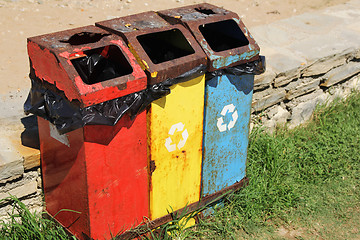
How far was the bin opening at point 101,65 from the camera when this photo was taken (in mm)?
3029

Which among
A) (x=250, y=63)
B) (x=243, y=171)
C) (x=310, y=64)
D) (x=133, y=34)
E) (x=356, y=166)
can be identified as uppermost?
(x=133, y=34)

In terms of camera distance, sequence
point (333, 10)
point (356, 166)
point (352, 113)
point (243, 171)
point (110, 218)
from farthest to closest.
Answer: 1. point (333, 10)
2. point (352, 113)
3. point (356, 166)
4. point (243, 171)
5. point (110, 218)

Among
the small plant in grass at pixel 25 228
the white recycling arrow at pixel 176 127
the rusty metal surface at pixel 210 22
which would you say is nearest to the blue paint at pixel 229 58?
the rusty metal surface at pixel 210 22

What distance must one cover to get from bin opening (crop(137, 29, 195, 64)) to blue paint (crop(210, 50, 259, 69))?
0.65 ft

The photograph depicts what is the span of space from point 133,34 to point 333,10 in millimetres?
4169

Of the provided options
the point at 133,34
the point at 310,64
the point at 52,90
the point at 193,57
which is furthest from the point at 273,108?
the point at 52,90

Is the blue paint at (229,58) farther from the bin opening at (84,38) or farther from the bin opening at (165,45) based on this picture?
the bin opening at (84,38)

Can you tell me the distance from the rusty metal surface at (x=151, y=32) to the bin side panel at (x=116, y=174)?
28 cm

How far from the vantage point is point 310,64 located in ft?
15.0

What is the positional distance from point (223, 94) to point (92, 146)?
989mm

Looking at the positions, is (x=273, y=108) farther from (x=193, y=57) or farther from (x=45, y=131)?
(x=45, y=131)

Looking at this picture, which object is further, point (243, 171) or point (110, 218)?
point (243, 171)

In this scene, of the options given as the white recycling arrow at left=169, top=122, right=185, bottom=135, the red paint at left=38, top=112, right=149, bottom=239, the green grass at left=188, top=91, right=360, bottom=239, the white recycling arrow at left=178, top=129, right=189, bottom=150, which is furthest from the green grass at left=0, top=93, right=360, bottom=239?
the white recycling arrow at left=169, top=122, right=185, bottom=135

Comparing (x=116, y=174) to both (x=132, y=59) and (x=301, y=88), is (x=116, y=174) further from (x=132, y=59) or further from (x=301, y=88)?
(x=301, y=88)
